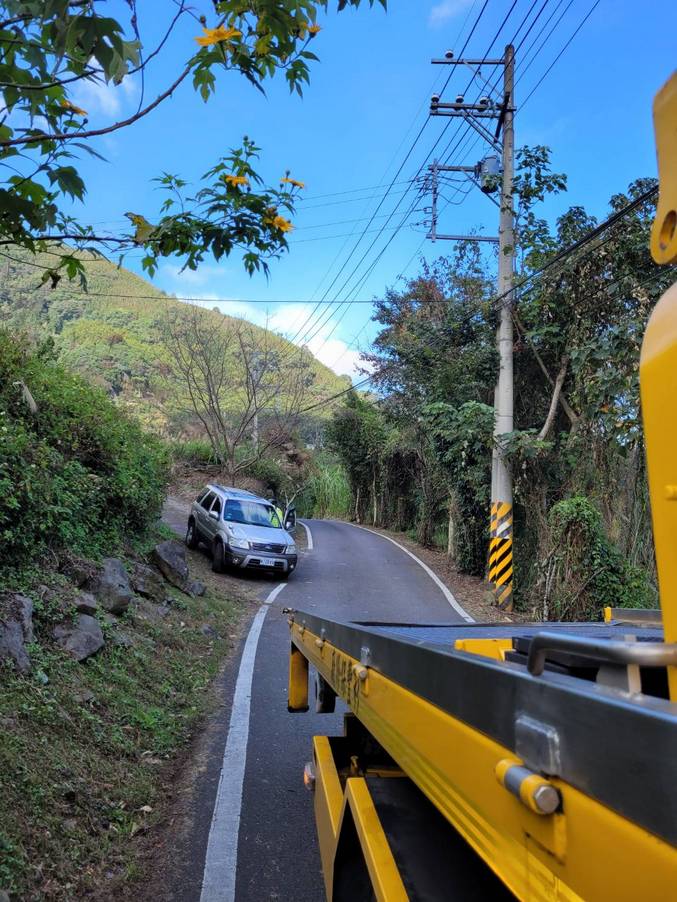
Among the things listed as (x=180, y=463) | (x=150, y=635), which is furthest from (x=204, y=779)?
(x=180, y=463)

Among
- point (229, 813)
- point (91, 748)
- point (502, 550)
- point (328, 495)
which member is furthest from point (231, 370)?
point (229, 813)

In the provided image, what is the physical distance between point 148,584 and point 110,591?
7.26 ft

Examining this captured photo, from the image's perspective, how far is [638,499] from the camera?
1180 centimetres

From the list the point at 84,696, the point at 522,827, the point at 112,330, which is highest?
the point at 112,330

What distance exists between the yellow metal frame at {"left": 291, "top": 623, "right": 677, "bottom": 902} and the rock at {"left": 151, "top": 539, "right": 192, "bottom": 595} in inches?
380

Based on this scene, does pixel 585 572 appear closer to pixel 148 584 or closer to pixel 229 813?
pixel 148 584

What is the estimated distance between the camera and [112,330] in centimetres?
5503

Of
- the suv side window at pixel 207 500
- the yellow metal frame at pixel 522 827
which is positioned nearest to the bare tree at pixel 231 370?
the suv side window at pixel 207 500

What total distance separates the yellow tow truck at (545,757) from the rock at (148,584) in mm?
7457

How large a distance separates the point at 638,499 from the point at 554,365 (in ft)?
17.1

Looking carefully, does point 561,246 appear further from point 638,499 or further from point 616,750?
point 616,750

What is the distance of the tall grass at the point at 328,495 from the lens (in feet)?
139

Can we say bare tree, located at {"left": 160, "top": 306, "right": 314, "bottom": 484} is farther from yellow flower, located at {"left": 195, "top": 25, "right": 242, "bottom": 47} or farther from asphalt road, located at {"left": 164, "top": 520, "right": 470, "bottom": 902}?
yellow flower, located at {"left": 195, "top": 25, "right": 242, "bottom": 47}

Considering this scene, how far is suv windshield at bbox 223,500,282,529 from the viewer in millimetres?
16547
